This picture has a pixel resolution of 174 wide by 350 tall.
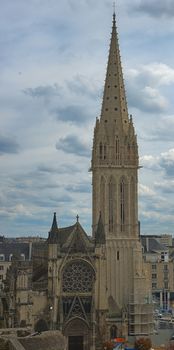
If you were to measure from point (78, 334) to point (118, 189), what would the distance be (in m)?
22.4

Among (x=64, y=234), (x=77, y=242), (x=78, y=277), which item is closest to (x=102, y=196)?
(x=64, y=234)

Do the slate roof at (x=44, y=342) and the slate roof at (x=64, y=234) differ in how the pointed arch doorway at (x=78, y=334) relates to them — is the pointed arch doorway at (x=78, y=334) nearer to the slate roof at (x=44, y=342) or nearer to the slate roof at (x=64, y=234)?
the slate roof at (x=64, y=234)

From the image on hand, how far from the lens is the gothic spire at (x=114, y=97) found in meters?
88.1

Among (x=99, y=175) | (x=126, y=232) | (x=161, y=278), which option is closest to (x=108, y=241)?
(x=126, y=232)

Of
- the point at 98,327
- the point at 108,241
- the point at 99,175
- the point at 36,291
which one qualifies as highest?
the point at 99,175

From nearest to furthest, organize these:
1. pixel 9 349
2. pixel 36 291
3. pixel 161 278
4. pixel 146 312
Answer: pixel 9 349, pixel 36 291, pixel 146 312, pixel 161 278

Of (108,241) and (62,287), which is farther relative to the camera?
(108,241)

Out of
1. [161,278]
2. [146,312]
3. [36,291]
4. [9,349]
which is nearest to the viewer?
[9,349]

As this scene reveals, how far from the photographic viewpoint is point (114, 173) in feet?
284

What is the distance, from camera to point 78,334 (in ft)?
246

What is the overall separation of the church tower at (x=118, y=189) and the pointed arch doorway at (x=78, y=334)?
322 inches

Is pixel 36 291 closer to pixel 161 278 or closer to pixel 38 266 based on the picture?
pixel 38 266

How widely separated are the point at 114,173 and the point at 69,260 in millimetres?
16997

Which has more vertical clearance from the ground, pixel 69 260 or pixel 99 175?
pixel 99 175
